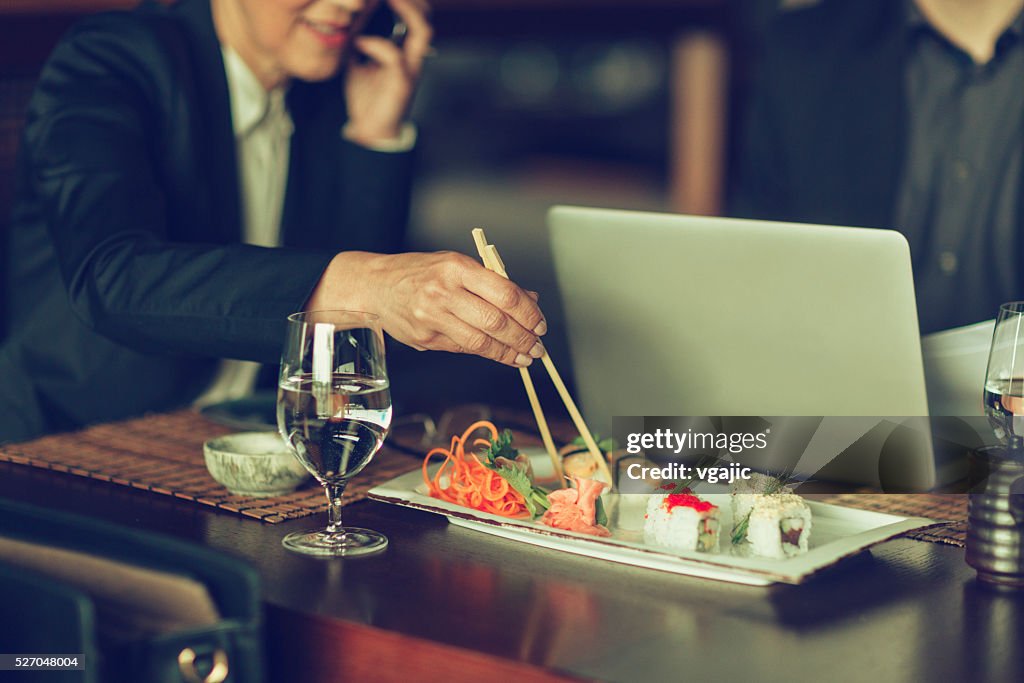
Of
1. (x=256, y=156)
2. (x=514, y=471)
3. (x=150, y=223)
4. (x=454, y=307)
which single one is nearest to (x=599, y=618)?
(x=514, y=471)

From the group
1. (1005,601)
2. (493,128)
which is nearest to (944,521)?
(1005,601)

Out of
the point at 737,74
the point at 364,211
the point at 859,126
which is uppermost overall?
the point at 737,74

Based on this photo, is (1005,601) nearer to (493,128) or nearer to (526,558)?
(526,558)

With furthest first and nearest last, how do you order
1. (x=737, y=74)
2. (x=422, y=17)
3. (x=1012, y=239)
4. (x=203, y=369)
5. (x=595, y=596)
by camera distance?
(x=737, y=74)
(x=1012, y=239)
(x=422, y=17)
(x=203, y=369)
(x=595, y=596)

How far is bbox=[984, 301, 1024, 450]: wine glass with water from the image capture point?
0.96 m

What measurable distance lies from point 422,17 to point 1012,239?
1.10 metres

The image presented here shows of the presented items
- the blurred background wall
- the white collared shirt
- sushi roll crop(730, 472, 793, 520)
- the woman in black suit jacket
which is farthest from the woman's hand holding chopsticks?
the blurred background wall

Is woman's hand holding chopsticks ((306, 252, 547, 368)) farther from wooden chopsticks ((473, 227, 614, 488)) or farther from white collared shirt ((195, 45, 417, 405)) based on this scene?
white collared shirt ((195, 45, 417, 405))

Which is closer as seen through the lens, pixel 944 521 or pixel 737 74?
pixel 944 521

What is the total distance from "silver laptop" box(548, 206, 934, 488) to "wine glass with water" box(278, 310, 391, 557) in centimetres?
33

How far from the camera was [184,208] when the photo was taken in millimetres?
1655

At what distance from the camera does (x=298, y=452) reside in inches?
37.1

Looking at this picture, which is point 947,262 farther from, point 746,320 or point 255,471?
point 255,471

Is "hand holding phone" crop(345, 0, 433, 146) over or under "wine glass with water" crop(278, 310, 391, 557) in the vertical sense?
over
